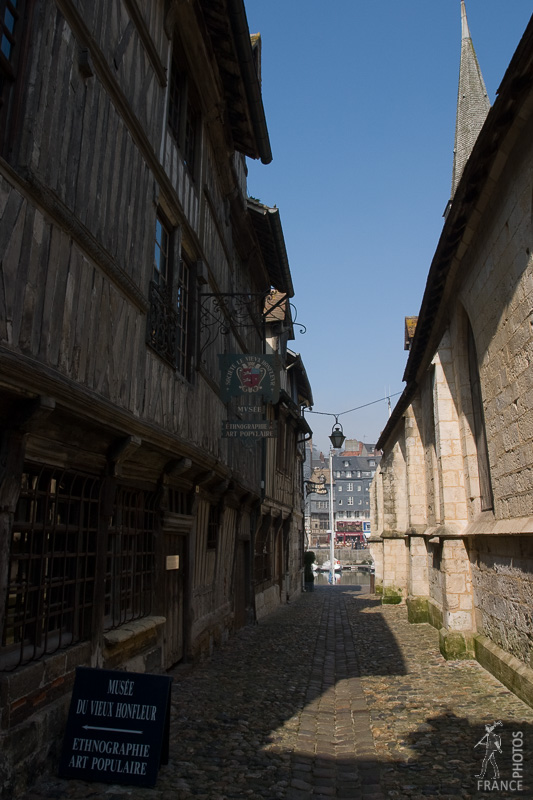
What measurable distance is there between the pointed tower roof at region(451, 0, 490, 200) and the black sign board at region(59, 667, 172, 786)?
10576 millimetres

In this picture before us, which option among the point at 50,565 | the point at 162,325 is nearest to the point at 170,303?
the point at 162,325

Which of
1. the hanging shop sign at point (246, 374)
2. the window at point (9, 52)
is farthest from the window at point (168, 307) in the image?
the window at point (9, 52)

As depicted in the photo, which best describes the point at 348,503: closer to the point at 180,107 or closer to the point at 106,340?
the point at 180,107

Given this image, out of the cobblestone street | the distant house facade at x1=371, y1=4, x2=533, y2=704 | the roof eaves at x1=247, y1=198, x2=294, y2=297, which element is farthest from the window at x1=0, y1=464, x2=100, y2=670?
the roof eaves at x1=247, y1=198, x2=294, y2=297

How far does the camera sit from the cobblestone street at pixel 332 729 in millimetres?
3664

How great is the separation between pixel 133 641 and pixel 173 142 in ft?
16.7

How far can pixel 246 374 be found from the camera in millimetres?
7727

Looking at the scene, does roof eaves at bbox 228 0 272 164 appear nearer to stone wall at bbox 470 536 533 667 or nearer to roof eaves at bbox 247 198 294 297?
roof eaves at bbox 247 198 294 297

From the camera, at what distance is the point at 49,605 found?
13.0ft

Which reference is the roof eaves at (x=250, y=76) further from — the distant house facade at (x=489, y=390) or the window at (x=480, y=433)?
the window at (x=480, y=433)

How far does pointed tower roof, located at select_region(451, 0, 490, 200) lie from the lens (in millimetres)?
11680

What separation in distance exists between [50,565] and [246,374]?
4.17 m

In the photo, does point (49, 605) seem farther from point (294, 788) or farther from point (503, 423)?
point (503, 423)

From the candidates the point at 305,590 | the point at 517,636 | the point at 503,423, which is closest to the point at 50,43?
the point at 503,423
